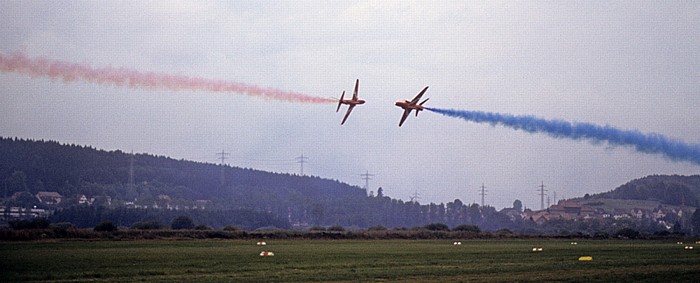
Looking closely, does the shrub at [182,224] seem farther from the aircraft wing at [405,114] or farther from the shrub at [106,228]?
the aircraft wing at [405,114]

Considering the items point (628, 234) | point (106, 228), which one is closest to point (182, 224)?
point (106, 228)

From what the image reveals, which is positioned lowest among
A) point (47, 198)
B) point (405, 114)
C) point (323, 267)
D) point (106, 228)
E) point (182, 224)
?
point (323, 267)

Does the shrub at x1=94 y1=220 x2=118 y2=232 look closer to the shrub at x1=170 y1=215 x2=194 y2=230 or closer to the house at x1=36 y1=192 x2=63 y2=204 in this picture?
the shrub at x1=170 y1=215 x2=194 y2=230

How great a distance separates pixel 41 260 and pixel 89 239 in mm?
35937

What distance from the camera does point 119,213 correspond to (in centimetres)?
15900

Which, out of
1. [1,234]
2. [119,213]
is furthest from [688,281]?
[119,213]

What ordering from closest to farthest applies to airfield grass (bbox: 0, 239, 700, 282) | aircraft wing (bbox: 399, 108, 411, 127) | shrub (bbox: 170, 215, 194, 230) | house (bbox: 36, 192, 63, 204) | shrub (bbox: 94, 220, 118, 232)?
1. airfield grass (bbox: 0, 239, 700, 282)
2. aircraft wing (bbox: 399, 108, 411, 127)
3. shrub (bbox: 94, 220, 118, 232)
4. shrub (bbox: 170, 215, 194, 230)
5. house (bbox: 36, 192, 63, 204)

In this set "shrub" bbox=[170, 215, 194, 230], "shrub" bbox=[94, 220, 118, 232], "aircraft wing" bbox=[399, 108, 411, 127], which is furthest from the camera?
"shrub" bbox=[170, 215, 194, 230]

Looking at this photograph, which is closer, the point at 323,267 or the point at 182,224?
the point at 323,267

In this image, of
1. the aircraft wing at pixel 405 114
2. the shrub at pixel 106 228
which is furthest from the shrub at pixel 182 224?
the aircraft wing at pixel 405 114

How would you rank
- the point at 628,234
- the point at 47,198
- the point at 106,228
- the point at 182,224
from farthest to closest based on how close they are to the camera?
the point at 47,198 < the point at 182,224 < the point at 628,234 < the point at 106,228

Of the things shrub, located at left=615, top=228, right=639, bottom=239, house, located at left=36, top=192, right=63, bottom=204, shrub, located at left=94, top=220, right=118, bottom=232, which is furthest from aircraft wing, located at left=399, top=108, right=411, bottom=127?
house, located at left=36, top=192, right=63, bottom=204

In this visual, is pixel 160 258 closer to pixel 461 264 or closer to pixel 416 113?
pixel 461 264

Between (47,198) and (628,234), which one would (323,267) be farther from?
(47,198)
